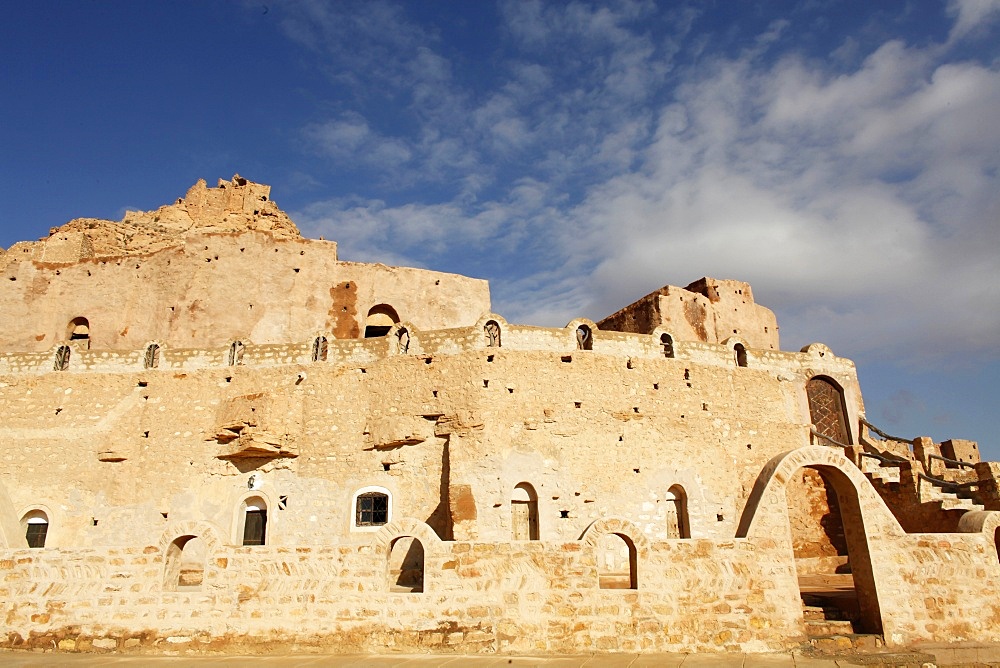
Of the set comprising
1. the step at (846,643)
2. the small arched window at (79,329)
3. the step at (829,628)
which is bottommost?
the step at (846,643)

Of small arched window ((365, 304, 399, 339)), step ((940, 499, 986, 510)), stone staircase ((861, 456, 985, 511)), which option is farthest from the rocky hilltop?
step ((940, 499, 986, 510))

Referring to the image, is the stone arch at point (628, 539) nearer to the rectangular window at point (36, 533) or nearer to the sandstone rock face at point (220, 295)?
the sandstone rock face at point (220, 295)

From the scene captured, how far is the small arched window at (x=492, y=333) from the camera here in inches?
650

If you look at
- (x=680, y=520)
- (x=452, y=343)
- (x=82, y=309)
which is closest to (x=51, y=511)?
(x=82, y=309)

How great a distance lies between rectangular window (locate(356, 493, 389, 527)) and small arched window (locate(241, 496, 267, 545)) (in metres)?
2.39

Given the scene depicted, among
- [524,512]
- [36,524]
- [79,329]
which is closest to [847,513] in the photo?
[524,512]

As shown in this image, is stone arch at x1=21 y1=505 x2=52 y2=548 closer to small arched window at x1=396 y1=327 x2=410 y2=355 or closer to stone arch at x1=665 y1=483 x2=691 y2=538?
small arched window at x1=396 y1=327 x2=410 y2=355

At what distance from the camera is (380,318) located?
23.2 m

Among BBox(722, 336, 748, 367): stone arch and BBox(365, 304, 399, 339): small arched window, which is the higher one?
BBox(365, 304, 399, 339): small arched window

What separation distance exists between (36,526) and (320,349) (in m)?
8.07

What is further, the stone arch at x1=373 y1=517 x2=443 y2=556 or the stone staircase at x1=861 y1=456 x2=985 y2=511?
the stone staircase at x1=861 y1=456 x2=985 y2=511

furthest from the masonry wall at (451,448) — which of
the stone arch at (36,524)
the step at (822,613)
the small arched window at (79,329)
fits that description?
the small arched window at (79,329)

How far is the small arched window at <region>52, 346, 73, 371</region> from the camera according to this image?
17.7m

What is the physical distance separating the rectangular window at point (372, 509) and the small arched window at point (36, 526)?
7783mm
